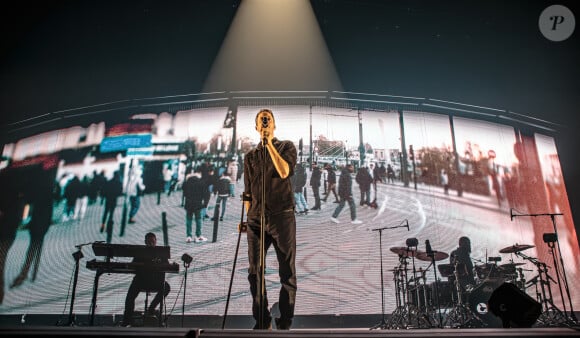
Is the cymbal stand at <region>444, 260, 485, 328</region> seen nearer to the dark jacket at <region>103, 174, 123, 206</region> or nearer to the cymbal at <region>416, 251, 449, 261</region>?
the cymbal at <region>416, 251, 449, 261</region>

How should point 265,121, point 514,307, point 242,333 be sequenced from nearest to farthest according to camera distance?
point 242,333
point 514,307
point 265,121

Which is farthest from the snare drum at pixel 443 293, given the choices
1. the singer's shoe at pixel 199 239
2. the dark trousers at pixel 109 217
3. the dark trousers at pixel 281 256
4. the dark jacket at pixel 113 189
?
the dark jacket at pixel 113 189

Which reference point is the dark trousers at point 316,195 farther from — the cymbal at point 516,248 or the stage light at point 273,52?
the cymbal at point 516,248

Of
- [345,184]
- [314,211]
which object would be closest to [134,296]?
[314,211]

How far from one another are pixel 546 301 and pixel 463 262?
3.27ft

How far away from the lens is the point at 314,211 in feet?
15.4

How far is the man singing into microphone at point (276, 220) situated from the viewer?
208cm

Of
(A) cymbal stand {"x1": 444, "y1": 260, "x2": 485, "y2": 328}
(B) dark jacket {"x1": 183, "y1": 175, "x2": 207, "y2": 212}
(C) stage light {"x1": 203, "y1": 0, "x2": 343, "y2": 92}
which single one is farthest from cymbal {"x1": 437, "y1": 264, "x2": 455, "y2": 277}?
(B) dark jacket {"x1": 183, "y1": 175, "x2": 207, "y2": 212}

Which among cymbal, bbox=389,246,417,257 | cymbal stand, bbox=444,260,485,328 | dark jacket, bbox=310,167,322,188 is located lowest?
cymbal stand, bbox=444,260,485,328

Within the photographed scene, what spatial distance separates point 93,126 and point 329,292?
3.98 meters

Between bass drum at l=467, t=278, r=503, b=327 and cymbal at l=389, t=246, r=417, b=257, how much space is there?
84 centimetres

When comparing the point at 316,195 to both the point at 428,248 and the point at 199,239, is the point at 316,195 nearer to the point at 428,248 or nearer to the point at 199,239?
the point at 428,248

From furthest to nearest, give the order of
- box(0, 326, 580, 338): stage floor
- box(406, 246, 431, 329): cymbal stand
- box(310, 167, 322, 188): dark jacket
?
1. box(310, 167, 322, 188): dark jacket
2. box(406, 246, 431, 329): cymbal stand
3. box(0, 326, 580, 338): stage floor

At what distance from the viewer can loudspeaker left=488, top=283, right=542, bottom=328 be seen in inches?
57.0
